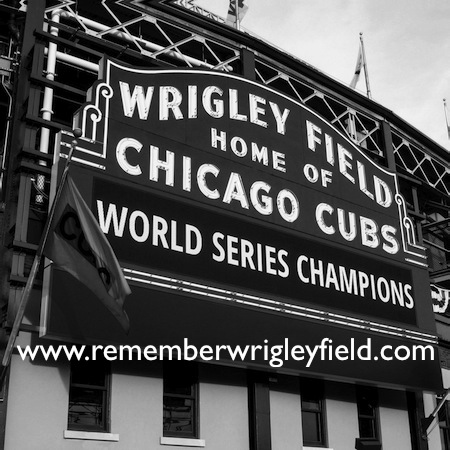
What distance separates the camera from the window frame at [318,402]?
55.1 feet

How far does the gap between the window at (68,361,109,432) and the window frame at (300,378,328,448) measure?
16.8 feet

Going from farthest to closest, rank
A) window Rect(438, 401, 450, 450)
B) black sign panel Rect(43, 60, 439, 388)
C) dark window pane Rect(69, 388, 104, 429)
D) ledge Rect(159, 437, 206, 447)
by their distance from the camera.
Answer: window Rect(438, 401, 450, 450) → ledge Rect(159, 437, 206, 447) → black sign panel Rect(43, 60, 439, 388) → dark window pane Rect(69, 388, 104, 429)

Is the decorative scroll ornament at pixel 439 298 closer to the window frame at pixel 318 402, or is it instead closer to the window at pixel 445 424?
the window at pixel 445 424

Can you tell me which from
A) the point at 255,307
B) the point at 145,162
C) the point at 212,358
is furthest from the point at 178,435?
the point at 145,162

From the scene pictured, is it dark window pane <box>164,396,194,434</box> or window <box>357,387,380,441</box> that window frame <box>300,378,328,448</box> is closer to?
window <box>357,387,380,441</box>

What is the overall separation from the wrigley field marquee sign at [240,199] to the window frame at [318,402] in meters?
1.84

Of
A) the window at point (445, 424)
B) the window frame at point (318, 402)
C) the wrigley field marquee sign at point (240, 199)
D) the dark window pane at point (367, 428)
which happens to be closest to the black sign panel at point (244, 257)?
the wrigley field marquee sign at point (240, 199)

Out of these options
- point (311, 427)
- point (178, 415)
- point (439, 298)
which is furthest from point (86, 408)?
point (439, 298)

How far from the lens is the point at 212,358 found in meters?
13.9

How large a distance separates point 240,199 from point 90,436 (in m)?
5.77

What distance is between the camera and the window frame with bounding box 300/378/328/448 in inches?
661

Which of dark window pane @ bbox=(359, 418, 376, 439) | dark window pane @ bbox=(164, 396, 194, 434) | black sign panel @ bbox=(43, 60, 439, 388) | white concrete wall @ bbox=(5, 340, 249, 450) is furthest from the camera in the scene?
dark window pane @ bbox=(359, 418, 376, 439)

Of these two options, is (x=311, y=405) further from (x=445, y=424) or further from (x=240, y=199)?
(x=445, y=424)

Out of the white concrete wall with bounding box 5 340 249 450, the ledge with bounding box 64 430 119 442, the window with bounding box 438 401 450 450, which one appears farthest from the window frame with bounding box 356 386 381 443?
the ledge with bounding box 64 430 119 442
